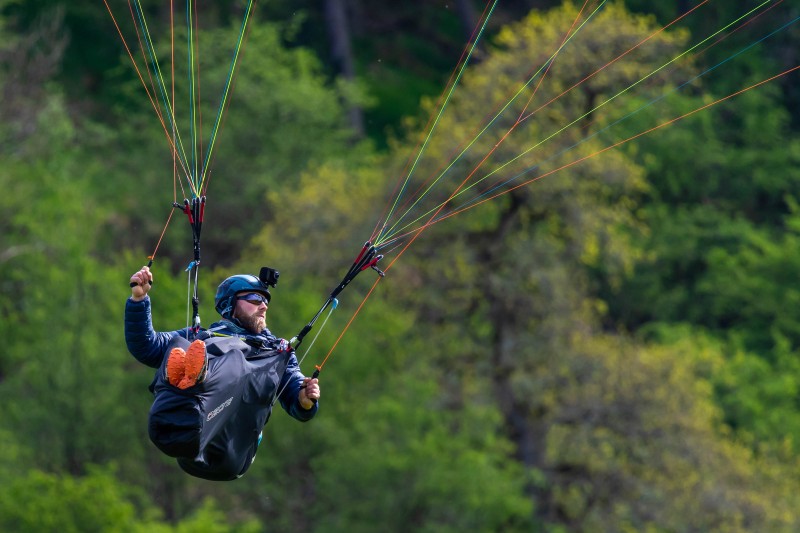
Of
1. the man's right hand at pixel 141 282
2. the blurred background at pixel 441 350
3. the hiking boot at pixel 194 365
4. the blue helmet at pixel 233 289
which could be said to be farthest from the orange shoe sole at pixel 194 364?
the blurred background at pixel 441 350

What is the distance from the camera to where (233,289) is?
12.4 metres

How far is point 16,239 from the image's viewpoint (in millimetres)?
42344

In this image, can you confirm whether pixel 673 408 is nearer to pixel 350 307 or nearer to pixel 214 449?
pixel 350 307

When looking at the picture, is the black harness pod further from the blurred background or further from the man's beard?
the blurred background

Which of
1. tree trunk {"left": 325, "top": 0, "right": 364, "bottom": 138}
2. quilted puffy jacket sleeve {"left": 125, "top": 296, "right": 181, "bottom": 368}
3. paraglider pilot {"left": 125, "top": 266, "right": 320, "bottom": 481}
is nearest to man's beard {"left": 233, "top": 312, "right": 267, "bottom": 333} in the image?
paraglider pilot {"left": 125, "top": 266, "right": 320, "bottom": 481}

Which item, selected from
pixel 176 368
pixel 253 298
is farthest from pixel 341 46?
pixel 176 368

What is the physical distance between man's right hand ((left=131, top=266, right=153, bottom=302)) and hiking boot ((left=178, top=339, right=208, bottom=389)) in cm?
47

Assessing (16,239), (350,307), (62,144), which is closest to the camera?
(350,307)

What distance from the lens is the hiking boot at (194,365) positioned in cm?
1134

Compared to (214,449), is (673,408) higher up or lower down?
higher up

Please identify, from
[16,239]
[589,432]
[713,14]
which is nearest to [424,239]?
[589,432]

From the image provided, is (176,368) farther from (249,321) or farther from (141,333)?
(249,321)

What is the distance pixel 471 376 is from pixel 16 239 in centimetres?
1191

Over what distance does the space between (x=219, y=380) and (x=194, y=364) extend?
399mm
